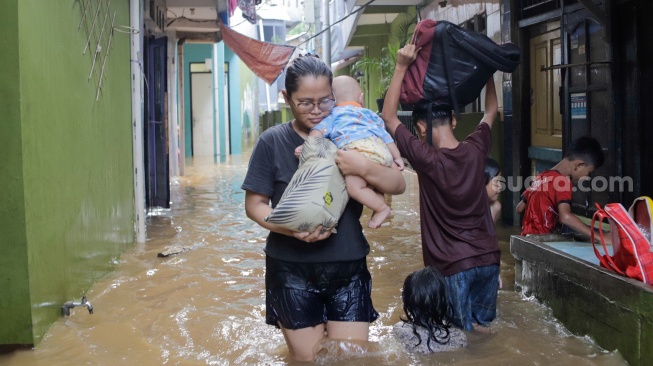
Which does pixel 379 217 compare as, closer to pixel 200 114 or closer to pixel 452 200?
pixel 452 200

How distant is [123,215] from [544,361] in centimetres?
503

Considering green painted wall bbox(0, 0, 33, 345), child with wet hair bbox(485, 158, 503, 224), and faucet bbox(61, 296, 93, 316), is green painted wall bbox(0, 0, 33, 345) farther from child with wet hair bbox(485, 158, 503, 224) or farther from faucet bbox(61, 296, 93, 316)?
child with wet hair bbox(485, 158, 503, 224)

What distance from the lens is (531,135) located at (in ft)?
30.8

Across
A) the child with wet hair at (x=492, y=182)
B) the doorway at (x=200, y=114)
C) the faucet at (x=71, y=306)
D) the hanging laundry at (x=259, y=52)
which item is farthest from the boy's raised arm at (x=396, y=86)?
the doorway at (x=200, y=114)

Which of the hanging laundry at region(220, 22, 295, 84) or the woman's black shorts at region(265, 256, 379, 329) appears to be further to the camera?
the hanging laundry at region(220, 22, 295, 84)

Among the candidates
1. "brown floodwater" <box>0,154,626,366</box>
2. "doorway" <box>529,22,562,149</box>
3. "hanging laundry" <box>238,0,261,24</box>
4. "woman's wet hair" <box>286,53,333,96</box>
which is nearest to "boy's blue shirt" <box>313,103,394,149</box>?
"woman's wet hair" <box>286,53,333,96</box>

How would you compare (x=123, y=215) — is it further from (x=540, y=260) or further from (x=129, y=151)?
(x=540, y=260)

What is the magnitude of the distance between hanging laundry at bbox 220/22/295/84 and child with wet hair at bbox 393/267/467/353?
12.1 metres

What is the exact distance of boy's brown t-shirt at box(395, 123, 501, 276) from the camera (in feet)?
13.6

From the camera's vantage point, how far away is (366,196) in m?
3.51

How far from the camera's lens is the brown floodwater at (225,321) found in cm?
425

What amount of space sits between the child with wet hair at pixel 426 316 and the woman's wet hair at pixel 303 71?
1.15m

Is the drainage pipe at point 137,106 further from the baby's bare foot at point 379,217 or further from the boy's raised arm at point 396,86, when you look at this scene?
the baby's bare foot at point 379,217

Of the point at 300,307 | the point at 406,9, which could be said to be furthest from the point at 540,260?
the point at 406,9
